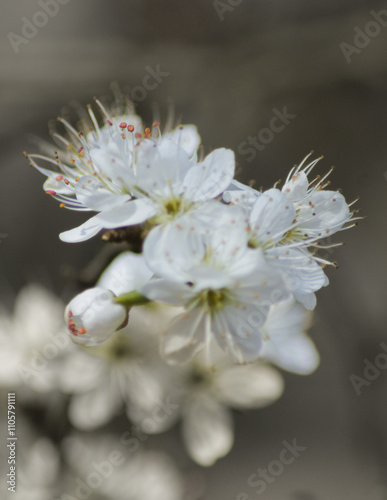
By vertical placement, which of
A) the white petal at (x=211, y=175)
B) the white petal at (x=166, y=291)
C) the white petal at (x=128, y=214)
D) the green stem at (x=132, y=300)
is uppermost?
the white petal at (x=211, y=175)

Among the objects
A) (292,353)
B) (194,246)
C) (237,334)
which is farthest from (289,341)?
(194,246)

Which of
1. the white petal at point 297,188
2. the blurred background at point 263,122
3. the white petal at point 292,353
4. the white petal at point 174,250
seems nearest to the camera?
the white petal at point 174,250

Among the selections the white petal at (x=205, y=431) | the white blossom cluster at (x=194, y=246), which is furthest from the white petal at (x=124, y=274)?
the white petal at (x=205, y=431)

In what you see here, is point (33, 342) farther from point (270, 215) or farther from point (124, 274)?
point (270, 215)

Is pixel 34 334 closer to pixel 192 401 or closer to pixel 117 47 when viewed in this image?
pixel 192 401

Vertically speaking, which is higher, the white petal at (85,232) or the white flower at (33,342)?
the white petal at (85,232)

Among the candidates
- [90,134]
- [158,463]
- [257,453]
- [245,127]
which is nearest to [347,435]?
[257,453]

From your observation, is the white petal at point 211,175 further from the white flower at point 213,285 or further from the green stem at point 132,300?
the green stem at point 132,300
